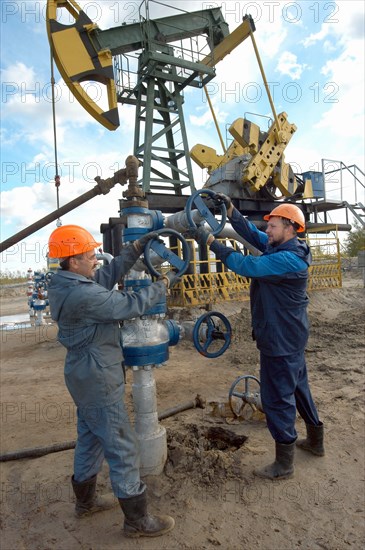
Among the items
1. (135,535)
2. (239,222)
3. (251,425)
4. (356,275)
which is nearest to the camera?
(135,535)

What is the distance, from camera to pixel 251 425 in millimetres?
3207

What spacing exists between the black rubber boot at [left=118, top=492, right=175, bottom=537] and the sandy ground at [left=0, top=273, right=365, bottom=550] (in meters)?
0.05

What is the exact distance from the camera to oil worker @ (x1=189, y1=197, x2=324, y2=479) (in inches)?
93.4

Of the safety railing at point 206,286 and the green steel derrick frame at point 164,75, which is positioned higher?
the green steel derrick frame at point 164,75

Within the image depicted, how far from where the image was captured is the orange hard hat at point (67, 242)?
202 cm

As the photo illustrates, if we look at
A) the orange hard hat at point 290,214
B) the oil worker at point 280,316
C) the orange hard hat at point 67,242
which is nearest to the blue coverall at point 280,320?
the oil worker at point 280,316

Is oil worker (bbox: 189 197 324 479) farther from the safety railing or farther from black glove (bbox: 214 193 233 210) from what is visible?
the safety railing

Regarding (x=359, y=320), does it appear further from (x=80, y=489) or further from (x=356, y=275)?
(x=356, y=275)

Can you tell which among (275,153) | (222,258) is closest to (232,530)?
(222,258)

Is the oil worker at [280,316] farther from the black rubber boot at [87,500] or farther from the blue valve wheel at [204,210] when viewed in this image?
the black rubber boot at [87,500]

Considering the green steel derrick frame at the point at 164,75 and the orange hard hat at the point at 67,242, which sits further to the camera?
the green steel derrick frame at the point at 164,75

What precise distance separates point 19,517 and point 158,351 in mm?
1305

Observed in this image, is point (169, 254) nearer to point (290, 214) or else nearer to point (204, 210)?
point (204, 210)

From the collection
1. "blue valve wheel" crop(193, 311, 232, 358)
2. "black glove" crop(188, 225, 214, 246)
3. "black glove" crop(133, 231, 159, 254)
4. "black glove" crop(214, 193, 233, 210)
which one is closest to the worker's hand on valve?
"black glove" crop(214, 193, 233, 210)
